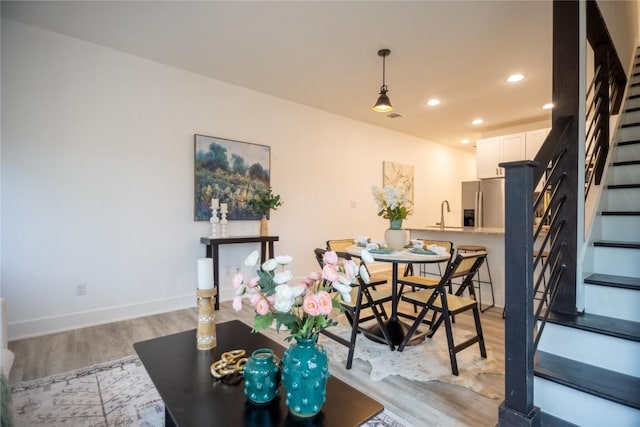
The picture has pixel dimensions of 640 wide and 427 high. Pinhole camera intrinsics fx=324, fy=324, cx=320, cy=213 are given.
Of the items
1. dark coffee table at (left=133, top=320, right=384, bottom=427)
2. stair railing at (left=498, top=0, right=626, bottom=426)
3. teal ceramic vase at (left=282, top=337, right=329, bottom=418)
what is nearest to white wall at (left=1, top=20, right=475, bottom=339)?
dark coffee table at (left=133, top=320, right=384, bottom=427)

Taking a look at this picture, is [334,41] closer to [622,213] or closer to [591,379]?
[622,213]

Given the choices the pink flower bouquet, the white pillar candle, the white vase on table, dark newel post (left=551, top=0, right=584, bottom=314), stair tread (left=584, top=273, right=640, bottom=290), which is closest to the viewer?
the pink flower bouquet

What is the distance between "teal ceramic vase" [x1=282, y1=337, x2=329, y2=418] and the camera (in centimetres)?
103

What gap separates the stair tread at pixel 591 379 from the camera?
1.28m

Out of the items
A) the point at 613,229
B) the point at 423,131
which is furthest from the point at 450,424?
the point at 423,131

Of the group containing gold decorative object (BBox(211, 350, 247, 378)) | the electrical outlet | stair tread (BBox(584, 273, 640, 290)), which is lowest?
the electrical outlet

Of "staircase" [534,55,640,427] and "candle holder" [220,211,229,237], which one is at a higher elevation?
"candle holder" [220,211,229,237]

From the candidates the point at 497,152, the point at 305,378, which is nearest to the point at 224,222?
the point at 305,378

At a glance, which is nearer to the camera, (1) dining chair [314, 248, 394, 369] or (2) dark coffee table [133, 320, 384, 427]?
(2) dark coffee table [133, 320, 384, 427]

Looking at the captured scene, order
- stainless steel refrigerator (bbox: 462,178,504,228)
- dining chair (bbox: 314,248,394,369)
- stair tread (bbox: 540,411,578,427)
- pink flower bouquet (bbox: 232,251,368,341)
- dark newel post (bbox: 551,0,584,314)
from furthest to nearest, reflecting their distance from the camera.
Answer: stainless steel refrigerator (bbox: 462,178,504,228) < dining chair (bbox: 314,248,394,369) < dark newel post (bbox: 551,0,584,314) < stair tread (bbox: 540,411,578,427) < pink flower bouquet (bbox: 232,251,368,341)

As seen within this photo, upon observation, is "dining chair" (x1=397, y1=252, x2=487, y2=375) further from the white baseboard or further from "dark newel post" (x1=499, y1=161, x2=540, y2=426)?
the white baseboard

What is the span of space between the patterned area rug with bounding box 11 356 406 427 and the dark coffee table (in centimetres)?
54

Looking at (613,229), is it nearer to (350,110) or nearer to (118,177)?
(350,110)

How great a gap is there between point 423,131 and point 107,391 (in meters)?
6.31
